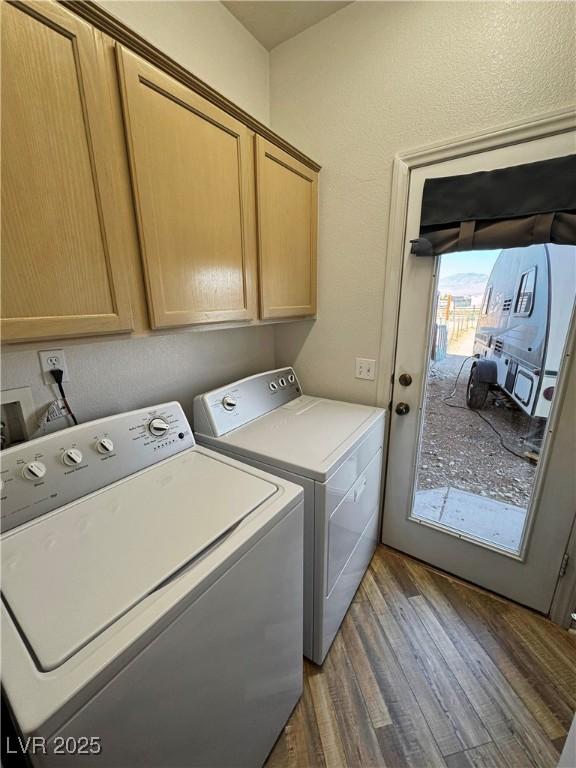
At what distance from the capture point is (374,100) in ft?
4.90

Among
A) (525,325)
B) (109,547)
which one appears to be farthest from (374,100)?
(109,547)

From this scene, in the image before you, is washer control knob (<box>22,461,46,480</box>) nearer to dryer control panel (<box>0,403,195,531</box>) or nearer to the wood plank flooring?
dryer control panel (<box>0,403,195,531</box>)

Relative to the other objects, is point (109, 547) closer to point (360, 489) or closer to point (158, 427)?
point (158, 427)

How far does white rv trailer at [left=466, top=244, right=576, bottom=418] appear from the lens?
1271 millimetres

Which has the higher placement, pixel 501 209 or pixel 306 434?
pixel 501 209

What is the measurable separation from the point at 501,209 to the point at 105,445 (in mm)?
1757

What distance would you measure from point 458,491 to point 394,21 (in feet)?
7.46

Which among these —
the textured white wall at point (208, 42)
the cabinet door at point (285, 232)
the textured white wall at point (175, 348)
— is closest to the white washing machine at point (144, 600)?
the textured white wall at point (175, 348)

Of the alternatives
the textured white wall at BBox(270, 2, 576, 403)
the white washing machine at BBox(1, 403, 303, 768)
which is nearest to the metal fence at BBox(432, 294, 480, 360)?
the textured white wall at BBox(270, 2, 576, 403)

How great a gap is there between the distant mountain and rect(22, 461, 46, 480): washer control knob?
1738 millimetres

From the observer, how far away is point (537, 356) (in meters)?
1.37

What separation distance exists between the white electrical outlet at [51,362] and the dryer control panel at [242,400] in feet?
1.65

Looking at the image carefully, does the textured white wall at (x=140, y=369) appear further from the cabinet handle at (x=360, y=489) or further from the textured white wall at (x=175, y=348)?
the cabinet handle at (x=360, y=489)

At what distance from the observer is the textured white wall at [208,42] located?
120cm
